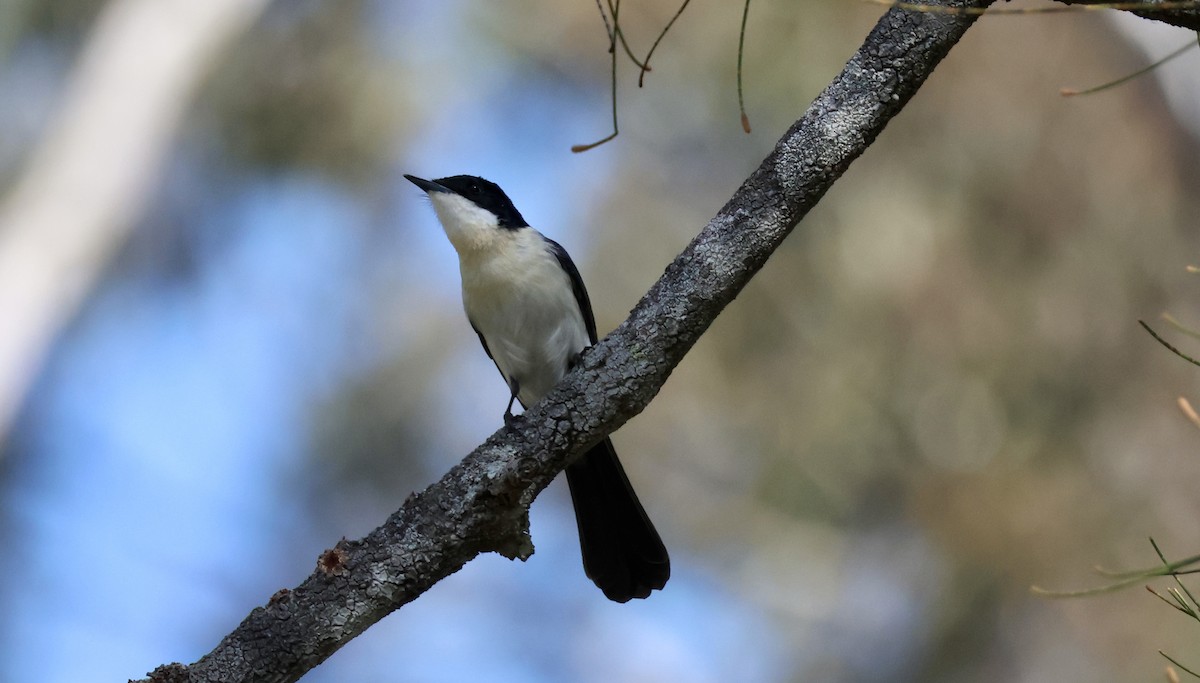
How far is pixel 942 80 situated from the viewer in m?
7.86

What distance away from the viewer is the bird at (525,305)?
→ 14.8 feet

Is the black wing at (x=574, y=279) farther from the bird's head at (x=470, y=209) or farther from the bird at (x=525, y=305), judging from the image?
the bird's head at (x=470, y=209)

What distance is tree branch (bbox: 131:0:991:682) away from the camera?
271cm

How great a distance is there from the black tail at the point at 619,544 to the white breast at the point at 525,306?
0.61 meters

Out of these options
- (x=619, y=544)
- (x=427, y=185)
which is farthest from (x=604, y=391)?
(x=427, y=185)

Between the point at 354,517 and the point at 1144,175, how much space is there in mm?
6220

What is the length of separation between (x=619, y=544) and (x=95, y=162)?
16.4 feet

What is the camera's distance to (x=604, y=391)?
2.77 metres

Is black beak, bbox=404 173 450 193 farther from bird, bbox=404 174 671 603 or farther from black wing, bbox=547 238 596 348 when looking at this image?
black wing, bbox=547 238 596 348

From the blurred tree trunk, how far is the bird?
10.6 ft

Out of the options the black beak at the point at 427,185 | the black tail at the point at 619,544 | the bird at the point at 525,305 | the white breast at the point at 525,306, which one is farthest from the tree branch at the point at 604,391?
the black beak at the point at 427,185

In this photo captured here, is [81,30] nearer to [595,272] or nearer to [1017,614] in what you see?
[595,272]

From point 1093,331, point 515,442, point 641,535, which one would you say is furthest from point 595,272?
point 515,442

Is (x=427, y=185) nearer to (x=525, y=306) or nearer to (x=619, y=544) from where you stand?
(x=525, y=306)
